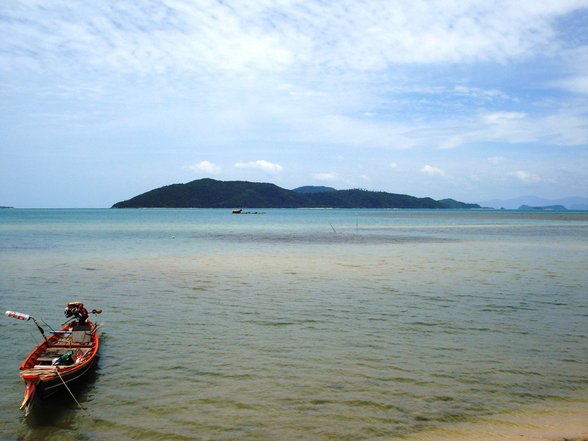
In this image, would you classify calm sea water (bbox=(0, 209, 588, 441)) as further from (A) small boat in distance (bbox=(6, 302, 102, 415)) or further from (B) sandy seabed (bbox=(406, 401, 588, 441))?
(A) small boat in distance (bbox=(6, 302, 102, 415))

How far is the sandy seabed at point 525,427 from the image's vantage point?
30.2 feet

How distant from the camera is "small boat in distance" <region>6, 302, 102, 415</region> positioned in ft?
34.9

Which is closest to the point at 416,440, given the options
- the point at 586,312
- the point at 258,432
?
the point at 258,432

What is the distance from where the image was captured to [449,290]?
23953 millimetres

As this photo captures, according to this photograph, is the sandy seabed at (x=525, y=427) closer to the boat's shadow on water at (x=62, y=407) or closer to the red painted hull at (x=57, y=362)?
the boat's shadow on water at (x=62, y=407)

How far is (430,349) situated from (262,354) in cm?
517

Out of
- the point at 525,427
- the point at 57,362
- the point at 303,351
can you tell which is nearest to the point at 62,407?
the point at 57,362

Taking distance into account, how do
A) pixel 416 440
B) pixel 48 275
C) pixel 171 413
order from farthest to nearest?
pixel 48 275 → pixel 171 413 → pixel 416 440

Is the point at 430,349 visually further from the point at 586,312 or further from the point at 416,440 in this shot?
the point at 586,312

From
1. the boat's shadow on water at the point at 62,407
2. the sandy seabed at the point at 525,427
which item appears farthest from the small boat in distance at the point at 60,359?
the sandy seabed at the point at 525,427

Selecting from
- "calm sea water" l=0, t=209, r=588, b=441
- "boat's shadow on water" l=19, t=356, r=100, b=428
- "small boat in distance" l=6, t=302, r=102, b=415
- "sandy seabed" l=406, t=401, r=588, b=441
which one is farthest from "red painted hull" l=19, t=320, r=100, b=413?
"sandy seabed" l=406, t=401, r=588, b=441

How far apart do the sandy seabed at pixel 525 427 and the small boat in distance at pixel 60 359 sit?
8.19 metres

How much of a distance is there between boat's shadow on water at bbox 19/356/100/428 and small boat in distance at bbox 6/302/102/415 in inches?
6.8

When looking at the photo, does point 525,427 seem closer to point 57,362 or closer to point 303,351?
point 303,351
